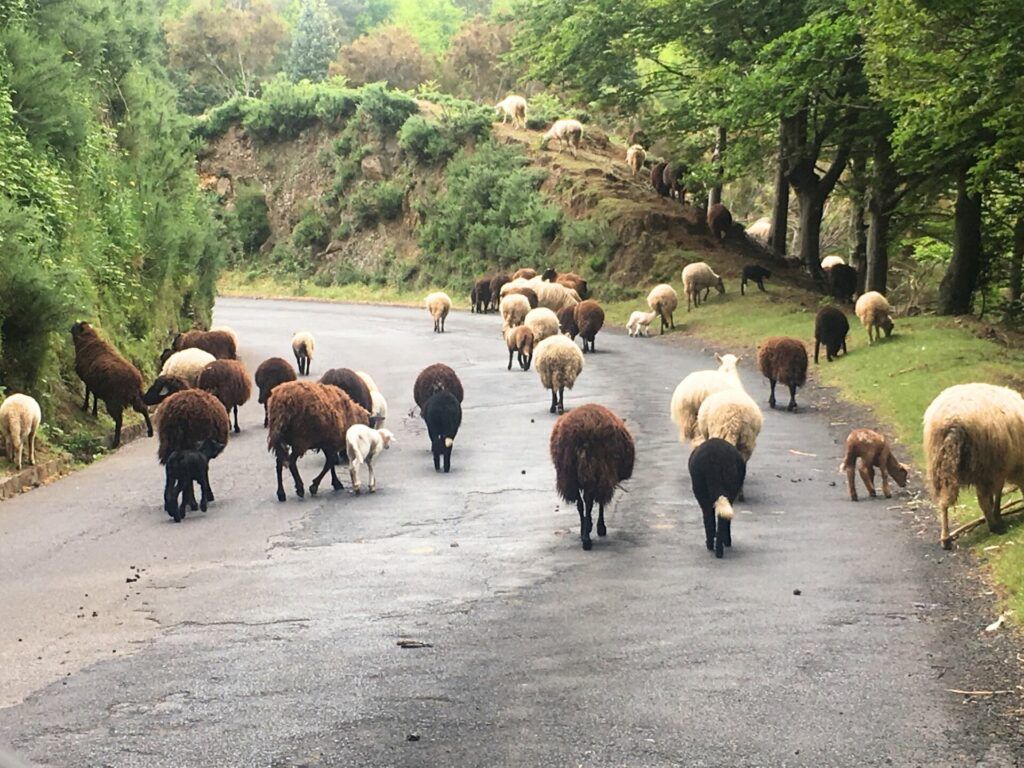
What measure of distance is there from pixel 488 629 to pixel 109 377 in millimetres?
10572

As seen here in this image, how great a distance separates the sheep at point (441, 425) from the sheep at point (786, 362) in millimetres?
5687

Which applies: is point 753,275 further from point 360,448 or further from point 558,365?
point 360,448

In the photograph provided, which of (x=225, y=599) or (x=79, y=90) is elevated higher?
(x=79, y=90)

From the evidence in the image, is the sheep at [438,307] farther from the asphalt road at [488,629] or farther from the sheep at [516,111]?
the sheep at [516,111]

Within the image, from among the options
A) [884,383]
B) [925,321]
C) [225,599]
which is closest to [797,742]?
[225,599]

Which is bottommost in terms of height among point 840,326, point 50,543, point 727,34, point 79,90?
point 50,543

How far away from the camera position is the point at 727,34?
32719 mm

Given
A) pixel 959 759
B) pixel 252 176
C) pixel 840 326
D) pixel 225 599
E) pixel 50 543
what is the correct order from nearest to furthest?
pixel 959 759, pixel 225 599, pixel 50 543, pixel 840 326, pixel 252 176

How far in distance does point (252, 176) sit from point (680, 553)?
48281 mm

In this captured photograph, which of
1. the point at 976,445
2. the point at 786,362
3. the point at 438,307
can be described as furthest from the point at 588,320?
the point at 976,445

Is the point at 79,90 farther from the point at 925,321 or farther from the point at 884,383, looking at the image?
the point at 925,321

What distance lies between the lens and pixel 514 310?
2722 cm

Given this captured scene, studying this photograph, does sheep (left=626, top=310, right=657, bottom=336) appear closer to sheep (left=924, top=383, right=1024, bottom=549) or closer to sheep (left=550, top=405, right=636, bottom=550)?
sheep (left=550, top=405, right=636, bottom=550)

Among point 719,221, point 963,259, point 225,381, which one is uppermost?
point 719,221
